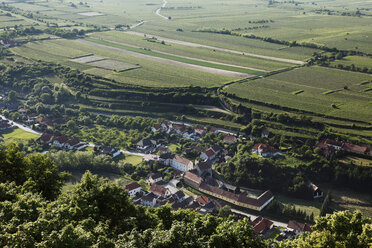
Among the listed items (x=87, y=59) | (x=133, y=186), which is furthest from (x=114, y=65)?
(x=133, y=186)

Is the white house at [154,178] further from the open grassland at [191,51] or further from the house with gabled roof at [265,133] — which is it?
the open grassland at [191,51]

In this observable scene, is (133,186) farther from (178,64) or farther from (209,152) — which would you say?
(178,64)

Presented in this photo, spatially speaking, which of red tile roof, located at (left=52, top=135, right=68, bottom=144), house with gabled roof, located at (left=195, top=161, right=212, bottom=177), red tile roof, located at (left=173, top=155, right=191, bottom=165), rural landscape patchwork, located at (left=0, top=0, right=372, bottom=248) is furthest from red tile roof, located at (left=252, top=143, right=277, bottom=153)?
red tile roof, located at (left=52, top=135, right=68, bottom=144)

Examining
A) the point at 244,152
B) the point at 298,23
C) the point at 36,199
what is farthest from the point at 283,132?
the point at 298,23

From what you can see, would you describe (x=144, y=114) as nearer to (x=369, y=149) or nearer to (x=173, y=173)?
(x=173, y=173)

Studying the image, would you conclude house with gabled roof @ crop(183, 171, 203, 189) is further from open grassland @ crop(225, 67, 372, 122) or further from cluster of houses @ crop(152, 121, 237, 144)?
open grassland @ crop(225, 67, 372, 122)

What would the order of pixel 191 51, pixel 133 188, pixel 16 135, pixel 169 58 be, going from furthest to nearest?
pixel 191 51
pixel 169 58
pixel 16 135
pixel 133 188
